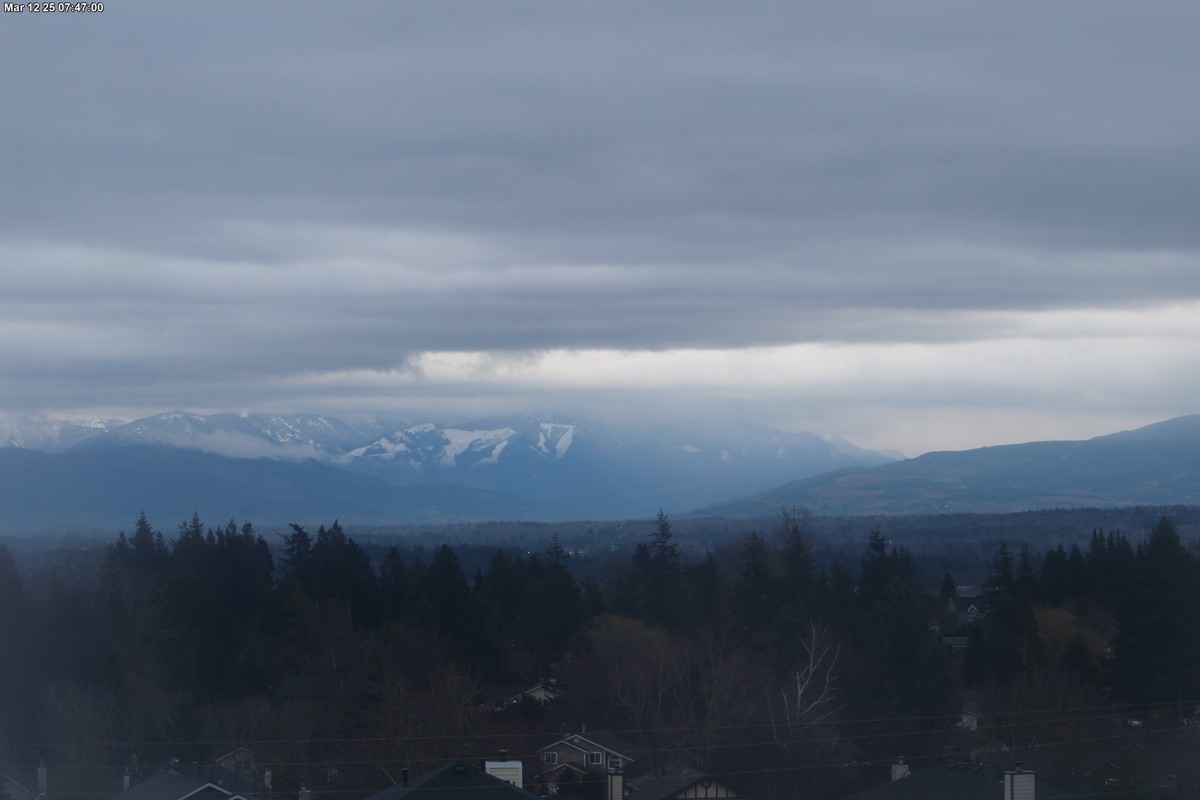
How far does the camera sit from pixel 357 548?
186 feet

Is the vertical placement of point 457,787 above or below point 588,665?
above

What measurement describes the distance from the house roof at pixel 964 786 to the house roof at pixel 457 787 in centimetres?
678

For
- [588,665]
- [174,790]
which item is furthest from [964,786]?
[588,665]

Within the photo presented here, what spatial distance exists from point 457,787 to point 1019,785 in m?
9.25

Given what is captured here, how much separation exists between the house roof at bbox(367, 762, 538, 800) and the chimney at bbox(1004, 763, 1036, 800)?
7.98 metres

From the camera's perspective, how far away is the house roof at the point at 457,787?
23219mm

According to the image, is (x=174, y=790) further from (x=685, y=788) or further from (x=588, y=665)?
(x=588, y=665)

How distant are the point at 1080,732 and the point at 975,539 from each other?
128199mm

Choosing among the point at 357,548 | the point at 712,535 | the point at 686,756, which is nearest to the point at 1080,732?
the point at 686,756

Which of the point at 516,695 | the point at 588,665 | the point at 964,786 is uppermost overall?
the point at 588,665

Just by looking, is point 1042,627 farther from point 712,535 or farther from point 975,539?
point 712,535

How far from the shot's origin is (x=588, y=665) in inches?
1615

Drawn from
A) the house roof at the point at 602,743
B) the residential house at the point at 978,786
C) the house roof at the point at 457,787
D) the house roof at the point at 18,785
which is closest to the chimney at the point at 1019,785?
the residential house at the point at 978,786

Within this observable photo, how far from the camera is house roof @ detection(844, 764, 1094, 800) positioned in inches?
944
